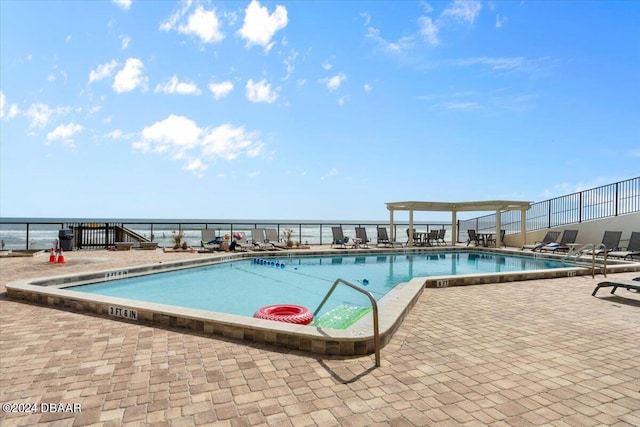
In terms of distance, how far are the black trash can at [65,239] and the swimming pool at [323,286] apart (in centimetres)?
596

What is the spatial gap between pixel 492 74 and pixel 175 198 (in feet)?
112

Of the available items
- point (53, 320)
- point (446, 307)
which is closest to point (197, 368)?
point (53, 320)

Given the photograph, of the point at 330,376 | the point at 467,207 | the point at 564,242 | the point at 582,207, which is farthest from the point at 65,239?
the point at 582,207

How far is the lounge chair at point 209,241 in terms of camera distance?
13320 millimetres

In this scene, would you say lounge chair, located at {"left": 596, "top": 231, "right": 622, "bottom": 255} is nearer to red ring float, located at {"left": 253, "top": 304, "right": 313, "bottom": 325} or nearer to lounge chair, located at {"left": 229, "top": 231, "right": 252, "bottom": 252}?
red ring float, located at {"left": 253, "top": 304, "right": 313, "bottom": 325}

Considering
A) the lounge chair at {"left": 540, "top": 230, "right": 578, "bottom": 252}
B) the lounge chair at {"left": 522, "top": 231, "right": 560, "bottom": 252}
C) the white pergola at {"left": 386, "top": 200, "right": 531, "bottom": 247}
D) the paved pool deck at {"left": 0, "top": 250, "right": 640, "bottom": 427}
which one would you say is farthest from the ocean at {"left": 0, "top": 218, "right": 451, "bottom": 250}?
the paved pool deck at {"left": 0, "top": 250, "right": 640, "bottom": 427}

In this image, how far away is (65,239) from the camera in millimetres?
12484

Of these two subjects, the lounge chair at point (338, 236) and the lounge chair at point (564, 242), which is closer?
the lounge chair at point (564, 242)

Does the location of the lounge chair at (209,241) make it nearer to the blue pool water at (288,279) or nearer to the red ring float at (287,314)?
Result: the blue pool water at (288,279)

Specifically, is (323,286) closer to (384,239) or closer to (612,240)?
(384,239)

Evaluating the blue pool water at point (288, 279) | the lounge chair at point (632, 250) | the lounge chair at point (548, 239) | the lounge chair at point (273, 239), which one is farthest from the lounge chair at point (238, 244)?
the lounge chair at point (632, 250)

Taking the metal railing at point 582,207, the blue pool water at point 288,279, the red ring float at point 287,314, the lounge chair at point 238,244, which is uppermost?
the metal railing at point 582,207

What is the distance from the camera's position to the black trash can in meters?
12.4

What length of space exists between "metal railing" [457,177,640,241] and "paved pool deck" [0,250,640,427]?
1190 cm
